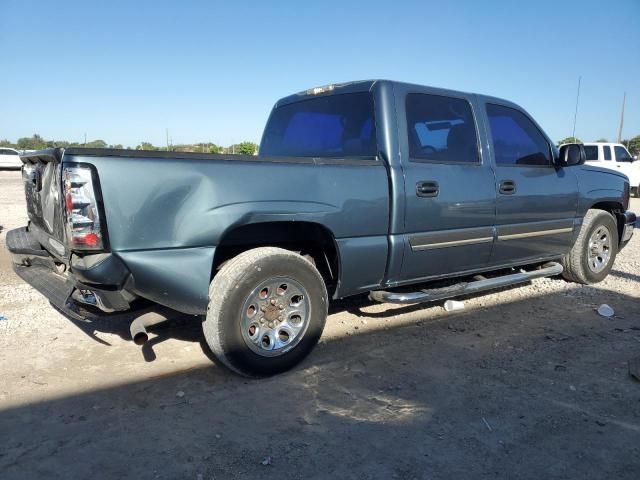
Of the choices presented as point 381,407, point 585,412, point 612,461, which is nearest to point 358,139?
point 381,407

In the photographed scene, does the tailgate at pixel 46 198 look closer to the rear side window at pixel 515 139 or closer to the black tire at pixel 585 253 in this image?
the rear side window at pixel 515 139

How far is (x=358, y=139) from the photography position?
3.97 m

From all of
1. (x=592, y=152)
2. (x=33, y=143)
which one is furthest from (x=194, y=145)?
(x=33, y=143)

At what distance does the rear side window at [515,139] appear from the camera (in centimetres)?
456

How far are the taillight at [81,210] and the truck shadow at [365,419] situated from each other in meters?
0.98

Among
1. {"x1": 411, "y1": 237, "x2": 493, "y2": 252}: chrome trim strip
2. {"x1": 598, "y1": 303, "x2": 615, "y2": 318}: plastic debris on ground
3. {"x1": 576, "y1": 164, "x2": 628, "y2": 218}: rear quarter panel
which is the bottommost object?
{"x1": 598, "y1": 303, "x2": 615, "y2": 318}: plastic debris on ground

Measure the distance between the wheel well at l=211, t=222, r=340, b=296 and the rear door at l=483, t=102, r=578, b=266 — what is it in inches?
63.4

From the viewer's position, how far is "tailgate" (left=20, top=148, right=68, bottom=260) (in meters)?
2.90

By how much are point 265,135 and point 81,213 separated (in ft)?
8.58

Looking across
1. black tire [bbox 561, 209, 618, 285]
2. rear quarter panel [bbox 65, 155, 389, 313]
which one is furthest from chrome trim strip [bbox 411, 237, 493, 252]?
black tire [bbox 561, 209, 618, 285]

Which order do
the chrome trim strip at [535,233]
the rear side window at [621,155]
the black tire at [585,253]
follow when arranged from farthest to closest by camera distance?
the rear side window at [621,155], the black tire at [585,253], the chrome trim strip at [535,233]

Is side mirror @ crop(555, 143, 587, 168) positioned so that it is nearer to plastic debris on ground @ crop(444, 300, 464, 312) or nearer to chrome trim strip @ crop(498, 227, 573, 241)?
chrome trim strip @ crop(498, 227, 573, 241)

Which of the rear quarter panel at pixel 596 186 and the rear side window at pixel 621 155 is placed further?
the rear side window at pixel 621 155

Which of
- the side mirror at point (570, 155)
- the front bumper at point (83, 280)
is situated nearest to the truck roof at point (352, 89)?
the side mirror at point (570, 155)
